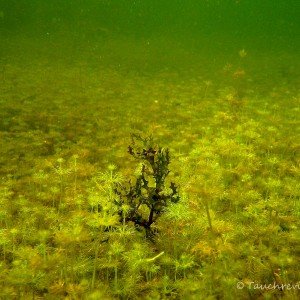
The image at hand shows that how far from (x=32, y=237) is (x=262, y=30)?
39458 millimetres

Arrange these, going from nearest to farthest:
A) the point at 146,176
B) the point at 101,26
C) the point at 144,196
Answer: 1. the point at 144,196
2. the point at 146,176
3. the point at 101,26

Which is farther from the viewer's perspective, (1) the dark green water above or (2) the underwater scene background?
(1) the dark green water above

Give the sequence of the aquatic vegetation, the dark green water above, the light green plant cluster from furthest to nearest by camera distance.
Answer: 1. the dark green water above
2. the aquatic vegetation
3. the light green plant cluster

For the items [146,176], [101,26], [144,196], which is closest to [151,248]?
[144,196]

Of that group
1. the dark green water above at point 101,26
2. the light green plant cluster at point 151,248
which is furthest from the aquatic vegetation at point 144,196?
the dark green water above at point 101,26

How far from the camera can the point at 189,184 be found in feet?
15.7

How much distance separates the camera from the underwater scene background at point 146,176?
11.0 feet

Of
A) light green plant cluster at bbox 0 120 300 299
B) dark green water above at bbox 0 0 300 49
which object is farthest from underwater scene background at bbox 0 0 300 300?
dark green water above at bbox 0 0 300 49

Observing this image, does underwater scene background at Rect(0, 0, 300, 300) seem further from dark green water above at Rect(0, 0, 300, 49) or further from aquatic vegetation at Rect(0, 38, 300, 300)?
dark green water above at Rect(0, 0, 300, 49)

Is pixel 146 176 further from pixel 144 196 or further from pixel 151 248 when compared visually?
pixel 151 248

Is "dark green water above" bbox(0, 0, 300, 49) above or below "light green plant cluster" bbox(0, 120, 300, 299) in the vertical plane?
above

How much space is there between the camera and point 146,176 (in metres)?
5.96

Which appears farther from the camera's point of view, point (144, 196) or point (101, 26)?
point (101, 26)

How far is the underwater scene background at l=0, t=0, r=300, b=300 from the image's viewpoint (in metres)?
3.37
